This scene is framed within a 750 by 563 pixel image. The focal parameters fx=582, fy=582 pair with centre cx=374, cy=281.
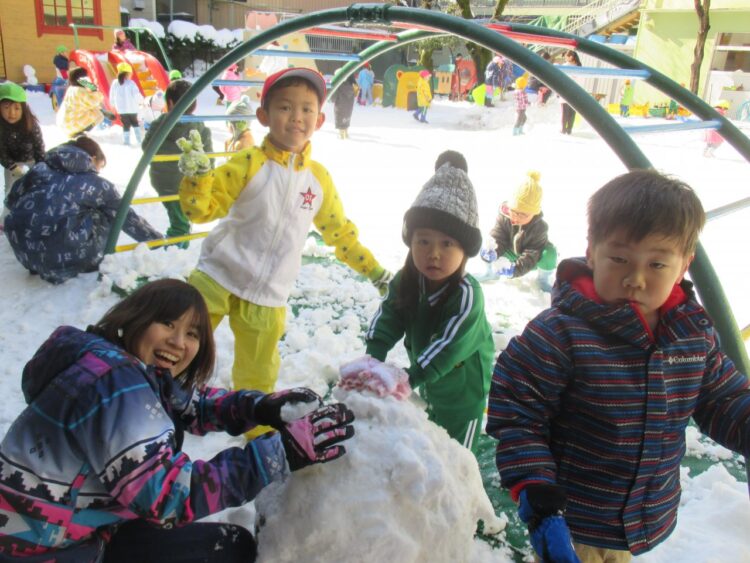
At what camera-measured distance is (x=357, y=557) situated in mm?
1329

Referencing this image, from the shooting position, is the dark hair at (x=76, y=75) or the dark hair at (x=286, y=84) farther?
the dark hair at (x=76, y=75)

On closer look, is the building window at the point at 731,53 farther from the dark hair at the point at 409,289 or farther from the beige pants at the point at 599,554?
the beige pants at the point at 599,554

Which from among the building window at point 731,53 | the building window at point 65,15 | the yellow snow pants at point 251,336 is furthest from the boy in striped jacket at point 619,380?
the building window at point 731,53

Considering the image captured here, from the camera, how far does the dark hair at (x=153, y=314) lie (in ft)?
4.77

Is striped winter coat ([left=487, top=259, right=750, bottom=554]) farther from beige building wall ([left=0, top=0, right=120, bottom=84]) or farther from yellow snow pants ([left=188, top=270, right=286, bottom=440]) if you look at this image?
beige building wall ([left=0, top=0, right=120, bottom=84])

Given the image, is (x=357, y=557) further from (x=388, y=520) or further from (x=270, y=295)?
(x=270, y=295)

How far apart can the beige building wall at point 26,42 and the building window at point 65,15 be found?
99mm

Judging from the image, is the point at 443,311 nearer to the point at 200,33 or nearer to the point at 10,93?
the point at 10,93

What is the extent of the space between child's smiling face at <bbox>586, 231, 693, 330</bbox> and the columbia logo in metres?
0.13

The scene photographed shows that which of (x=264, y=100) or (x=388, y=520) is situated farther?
(x=264, y=100)

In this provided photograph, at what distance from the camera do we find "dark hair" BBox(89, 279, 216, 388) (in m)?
1.45

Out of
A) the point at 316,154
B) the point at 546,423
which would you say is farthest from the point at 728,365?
the point at 316,154

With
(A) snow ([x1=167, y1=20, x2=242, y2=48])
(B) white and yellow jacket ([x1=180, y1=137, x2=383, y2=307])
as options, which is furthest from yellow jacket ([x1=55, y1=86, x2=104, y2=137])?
(A) snow ([x1=167, y1=20, x2=242, y2=48])

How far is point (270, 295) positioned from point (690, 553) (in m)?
1.84
